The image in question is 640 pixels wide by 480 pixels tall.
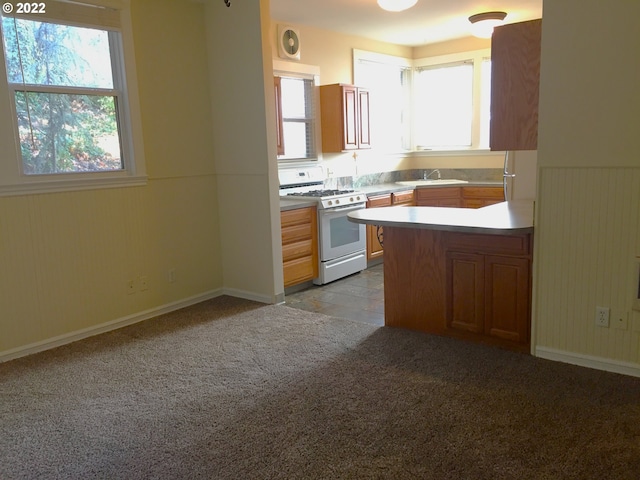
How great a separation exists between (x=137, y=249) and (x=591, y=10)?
3.35m

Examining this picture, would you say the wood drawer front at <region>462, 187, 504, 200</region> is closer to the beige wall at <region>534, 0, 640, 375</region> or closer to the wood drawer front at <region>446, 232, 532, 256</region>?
the wood drawer front at <region>446, 232, 532, 256</region>

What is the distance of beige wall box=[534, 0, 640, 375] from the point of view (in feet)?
8.74

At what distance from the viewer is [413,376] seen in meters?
2.92

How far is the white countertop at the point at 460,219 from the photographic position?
3.00 m

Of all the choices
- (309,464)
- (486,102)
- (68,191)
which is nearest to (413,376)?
(309,464)

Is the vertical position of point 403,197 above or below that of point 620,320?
above

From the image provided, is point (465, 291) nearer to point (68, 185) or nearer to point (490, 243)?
point (490, 243)

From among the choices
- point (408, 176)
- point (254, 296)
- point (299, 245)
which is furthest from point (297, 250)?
point (408, 176)

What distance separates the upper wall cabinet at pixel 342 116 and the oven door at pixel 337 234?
0.84 meters

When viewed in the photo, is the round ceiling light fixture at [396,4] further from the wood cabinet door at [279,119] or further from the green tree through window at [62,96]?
the green tree through window at [62,96]

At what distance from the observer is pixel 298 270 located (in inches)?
191

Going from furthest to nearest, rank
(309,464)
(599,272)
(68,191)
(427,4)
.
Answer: (427,4), (68,191), (599,272), (309,464)

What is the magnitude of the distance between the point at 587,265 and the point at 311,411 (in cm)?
170

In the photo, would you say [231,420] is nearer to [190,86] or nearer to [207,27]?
[190,86]
